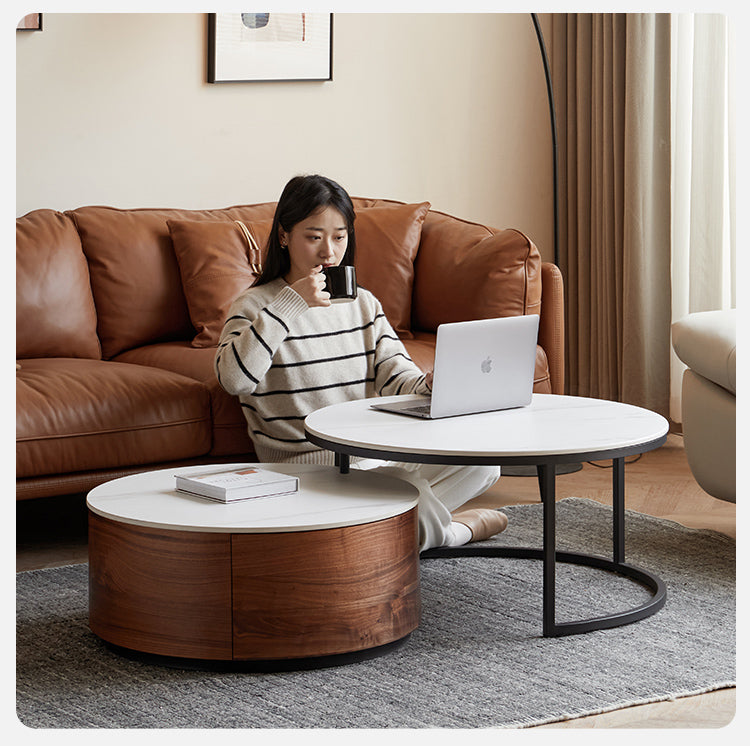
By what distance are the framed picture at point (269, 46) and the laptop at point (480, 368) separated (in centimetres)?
189

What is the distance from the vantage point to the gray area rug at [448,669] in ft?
5.65

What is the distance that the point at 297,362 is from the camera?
2.52 m

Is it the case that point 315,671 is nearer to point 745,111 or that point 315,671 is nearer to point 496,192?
point 745,111

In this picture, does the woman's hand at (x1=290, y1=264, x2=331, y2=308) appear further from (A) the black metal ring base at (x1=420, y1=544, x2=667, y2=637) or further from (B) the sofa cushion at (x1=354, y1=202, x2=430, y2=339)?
(B) the sofa cushion at (x1=354, y1=202, x2=430, y2=339)

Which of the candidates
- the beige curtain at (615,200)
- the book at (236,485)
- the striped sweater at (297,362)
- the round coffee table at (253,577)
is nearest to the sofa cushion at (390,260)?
the striped sweater at (297,362)

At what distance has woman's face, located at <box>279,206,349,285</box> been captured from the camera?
2.48 meters

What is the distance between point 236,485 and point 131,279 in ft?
4.77

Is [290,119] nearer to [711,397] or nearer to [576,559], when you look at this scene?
[711,397]

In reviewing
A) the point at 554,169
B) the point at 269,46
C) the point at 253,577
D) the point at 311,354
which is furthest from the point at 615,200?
the point at 253,577

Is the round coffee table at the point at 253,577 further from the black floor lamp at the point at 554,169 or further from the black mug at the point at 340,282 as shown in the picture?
the black floor lamp at the point at 554,169

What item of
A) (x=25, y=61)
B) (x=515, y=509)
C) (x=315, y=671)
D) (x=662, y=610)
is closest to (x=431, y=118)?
(x=25, y=61)

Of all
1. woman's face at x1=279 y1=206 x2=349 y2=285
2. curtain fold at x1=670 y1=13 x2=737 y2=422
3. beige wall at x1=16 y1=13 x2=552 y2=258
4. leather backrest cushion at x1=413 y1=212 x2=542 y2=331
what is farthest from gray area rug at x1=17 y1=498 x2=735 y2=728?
beige wall at x1=16 y1=13 x2=552 y2=258

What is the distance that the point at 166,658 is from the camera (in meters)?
1.91

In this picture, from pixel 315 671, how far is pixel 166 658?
0.86 ft
